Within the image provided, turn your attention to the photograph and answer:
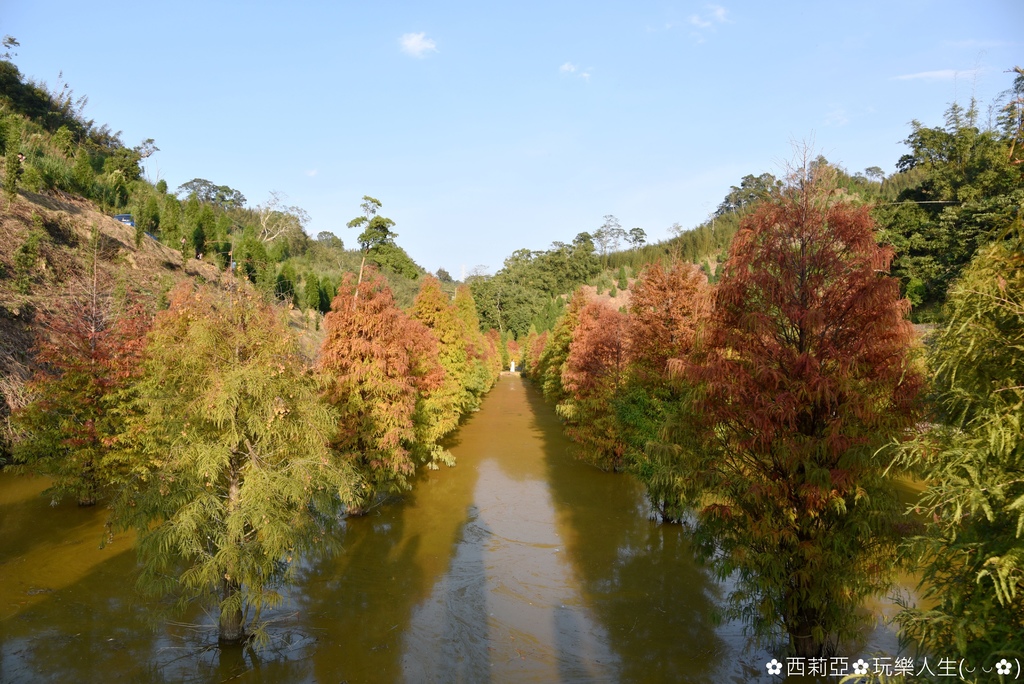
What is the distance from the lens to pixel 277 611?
31.2 ft

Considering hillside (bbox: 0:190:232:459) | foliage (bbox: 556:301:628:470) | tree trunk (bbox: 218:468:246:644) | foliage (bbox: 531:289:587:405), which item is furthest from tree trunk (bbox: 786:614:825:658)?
foliage (bbox: 531:289:587:405)

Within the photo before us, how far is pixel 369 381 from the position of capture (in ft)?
44.4

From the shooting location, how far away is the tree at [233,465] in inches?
285

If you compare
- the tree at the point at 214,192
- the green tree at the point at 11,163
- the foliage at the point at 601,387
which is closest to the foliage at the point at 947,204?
the foliage at the point at 601,387

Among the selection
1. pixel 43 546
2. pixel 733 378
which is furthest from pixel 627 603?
pixel 43 546

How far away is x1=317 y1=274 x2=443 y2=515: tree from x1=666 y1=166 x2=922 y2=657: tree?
816 centimetres

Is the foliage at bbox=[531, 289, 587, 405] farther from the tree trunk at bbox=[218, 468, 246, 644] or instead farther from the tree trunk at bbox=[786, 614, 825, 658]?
the tree trunk at bbox=[218, 468, 246, 644]

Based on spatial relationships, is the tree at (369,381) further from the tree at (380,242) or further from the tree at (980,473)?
the tree at (380,242)

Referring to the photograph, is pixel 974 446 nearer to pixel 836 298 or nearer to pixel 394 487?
pixel 836 298

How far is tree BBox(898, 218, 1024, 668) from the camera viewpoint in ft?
13.1

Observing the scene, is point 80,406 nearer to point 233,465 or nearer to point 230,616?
point 233,465

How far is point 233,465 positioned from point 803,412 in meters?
8.07

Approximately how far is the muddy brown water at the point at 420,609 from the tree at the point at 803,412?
65.9 inches

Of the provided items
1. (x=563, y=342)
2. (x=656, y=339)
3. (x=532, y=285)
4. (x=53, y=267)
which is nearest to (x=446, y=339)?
(x=563, y=342)
